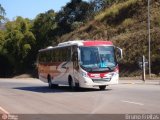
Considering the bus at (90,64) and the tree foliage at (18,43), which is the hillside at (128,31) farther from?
the bus at (90,64)

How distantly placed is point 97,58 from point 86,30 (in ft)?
155

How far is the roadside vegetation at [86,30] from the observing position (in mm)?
58938

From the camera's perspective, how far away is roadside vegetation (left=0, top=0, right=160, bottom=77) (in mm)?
58938

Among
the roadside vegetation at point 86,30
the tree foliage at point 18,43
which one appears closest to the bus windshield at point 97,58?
the roadside vegetation at point 86,30

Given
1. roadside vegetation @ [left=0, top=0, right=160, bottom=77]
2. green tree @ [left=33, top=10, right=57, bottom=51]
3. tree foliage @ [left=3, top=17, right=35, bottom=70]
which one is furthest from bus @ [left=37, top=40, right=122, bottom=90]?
tree foliage @ [left=3, top=17, right=35, bottom=70]

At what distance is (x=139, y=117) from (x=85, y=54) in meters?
15.5

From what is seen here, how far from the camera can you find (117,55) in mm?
31422

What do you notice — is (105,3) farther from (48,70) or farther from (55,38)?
(48,70)

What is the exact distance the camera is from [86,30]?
77.0 metres

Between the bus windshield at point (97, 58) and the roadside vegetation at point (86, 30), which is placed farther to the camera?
the roadside vegetation at point (86, 30)

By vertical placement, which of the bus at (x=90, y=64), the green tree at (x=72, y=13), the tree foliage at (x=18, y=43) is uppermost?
the green tree at (x=72, y=13)

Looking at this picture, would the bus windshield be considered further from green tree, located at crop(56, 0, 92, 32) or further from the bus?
green tree, located at crop(56, 0, 92, 32)

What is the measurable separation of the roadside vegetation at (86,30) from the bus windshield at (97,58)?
23.0 m

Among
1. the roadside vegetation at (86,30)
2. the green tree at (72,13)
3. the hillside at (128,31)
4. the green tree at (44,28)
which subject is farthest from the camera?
the green tree at (44,28)
